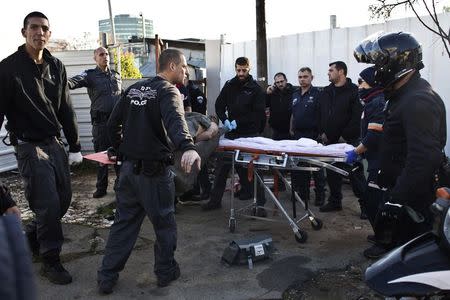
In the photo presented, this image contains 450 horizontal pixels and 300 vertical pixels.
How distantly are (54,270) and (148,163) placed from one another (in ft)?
4.46

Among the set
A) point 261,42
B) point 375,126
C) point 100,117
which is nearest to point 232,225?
point 375,126

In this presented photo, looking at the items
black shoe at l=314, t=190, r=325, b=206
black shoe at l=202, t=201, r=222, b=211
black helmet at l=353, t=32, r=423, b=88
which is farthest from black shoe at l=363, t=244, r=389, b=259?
black shoe at l=202, t=201, r=222, b=211

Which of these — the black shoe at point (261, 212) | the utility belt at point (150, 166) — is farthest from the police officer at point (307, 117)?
the utility belt at point (150, 166)

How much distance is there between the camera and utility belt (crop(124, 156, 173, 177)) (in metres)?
3.70

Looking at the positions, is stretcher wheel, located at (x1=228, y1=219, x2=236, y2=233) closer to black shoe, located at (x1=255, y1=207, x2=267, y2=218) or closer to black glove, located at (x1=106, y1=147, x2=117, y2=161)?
black shoe, located at (x1=255, y1=207, x2=267, y2=218)

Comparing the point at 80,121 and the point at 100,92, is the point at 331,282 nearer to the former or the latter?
the point at 100,92

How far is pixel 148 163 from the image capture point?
3.70 meters

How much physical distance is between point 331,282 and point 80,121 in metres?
6.83

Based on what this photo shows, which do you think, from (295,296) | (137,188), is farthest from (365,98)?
(137,188)

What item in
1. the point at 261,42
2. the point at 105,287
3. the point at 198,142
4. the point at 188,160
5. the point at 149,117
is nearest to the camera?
the point at 188,160

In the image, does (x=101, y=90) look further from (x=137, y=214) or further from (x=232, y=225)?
(x=137, y=214)

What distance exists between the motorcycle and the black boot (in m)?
2.83

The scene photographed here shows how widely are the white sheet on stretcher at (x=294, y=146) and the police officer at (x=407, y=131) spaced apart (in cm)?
125

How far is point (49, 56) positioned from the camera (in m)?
4.29
